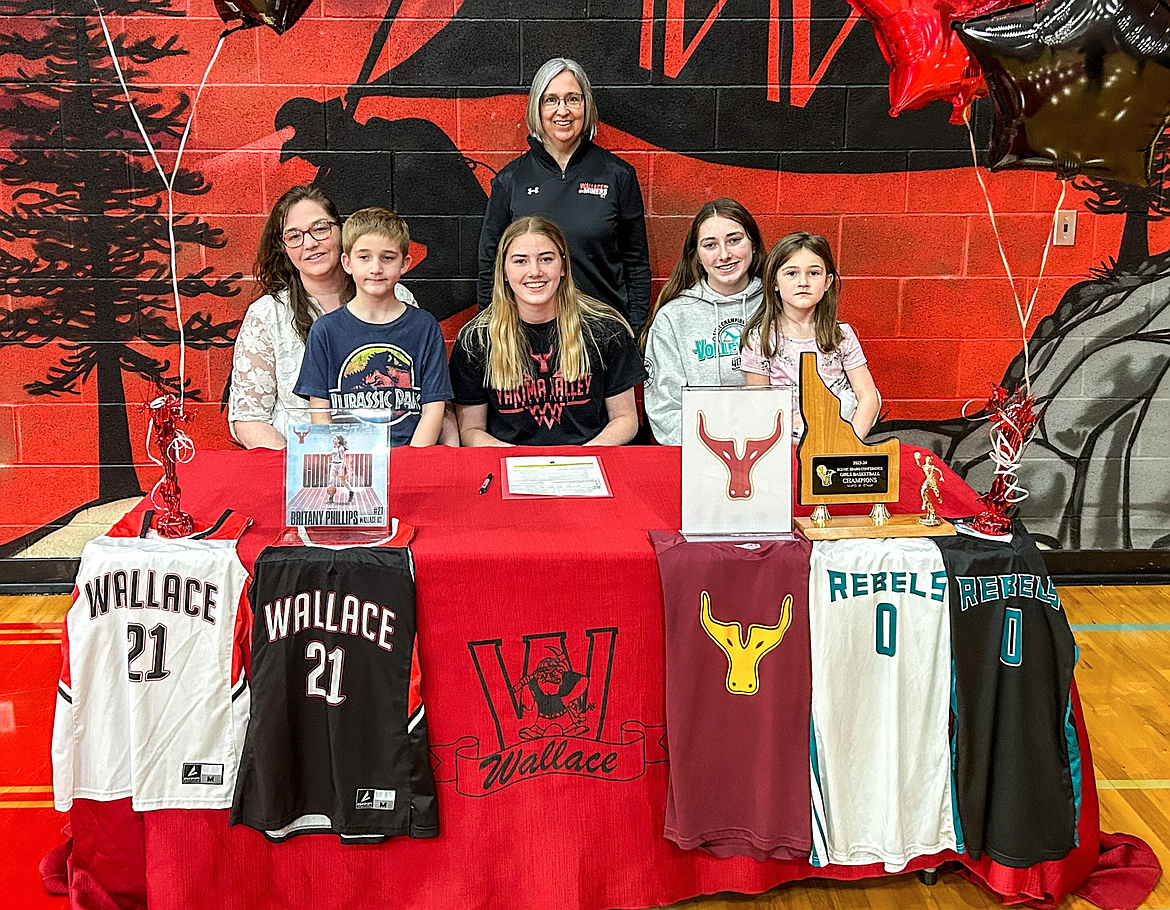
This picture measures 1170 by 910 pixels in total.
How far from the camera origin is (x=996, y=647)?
1834mm

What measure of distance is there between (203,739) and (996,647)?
4.39 feet

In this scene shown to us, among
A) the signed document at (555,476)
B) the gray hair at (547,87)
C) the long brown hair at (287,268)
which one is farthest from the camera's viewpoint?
the gray hair at (547,87)

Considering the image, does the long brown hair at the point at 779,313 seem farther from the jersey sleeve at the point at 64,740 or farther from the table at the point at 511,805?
the jersey sleeve at the point at 64,740

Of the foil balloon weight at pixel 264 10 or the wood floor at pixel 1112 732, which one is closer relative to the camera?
the wood floor at pixel 1112 732

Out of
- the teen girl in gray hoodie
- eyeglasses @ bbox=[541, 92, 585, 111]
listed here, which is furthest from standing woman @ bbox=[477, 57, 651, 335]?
the teen girl in gray hoodie

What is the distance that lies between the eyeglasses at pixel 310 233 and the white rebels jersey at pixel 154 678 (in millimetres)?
1429

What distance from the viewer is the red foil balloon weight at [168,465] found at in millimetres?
1920

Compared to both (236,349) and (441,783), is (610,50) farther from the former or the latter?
(441,783)

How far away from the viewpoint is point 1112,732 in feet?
8.75

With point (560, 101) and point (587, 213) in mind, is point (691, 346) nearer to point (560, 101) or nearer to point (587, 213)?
point (587, 213)

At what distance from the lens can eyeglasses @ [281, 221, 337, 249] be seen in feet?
10.0

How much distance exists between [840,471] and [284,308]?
1.82m

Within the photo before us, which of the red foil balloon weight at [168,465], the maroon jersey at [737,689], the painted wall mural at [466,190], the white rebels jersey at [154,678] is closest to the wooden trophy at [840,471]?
the maroon jersey at [737,689]

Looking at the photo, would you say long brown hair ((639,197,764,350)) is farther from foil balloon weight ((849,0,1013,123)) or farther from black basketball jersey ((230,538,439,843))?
black basketball jersey ((230,538,439,843))
